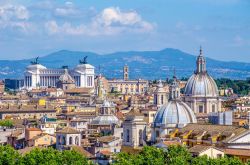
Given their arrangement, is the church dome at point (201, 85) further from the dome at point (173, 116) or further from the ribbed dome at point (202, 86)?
the dome at point (173, 116)

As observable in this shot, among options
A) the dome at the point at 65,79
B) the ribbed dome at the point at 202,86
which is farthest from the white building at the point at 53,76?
the ribbed dome at the point at 202,86

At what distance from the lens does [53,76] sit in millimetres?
195250

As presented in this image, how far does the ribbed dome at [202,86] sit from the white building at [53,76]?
357ft

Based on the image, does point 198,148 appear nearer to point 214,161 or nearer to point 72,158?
point 214,161

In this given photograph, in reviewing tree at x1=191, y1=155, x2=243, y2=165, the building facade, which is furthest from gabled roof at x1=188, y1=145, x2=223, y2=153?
the building facade

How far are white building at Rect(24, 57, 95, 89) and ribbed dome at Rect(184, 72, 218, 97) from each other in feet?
357

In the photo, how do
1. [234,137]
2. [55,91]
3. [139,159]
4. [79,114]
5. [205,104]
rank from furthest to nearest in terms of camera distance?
[55,91] < [79,114] < [205,104] < [234,137] < [139,159]

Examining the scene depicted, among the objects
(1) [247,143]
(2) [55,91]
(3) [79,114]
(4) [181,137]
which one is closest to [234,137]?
(1) [247,143]

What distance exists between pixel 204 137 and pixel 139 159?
30.4 feet

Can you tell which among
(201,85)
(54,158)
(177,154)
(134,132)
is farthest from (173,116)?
(201,85)

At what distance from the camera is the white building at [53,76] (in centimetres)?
19000

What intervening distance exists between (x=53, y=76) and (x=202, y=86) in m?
117

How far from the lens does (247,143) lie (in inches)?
2131

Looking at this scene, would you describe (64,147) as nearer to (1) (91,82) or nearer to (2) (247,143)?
(2) (247,143)
